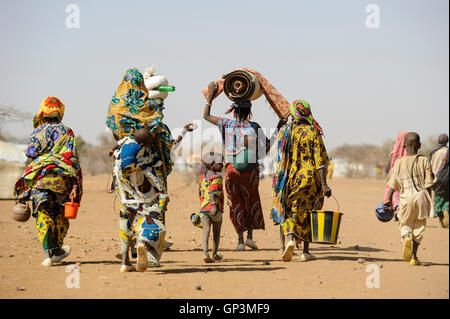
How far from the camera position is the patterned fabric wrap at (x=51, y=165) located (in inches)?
353

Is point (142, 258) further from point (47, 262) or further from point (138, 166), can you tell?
point (47, 262)

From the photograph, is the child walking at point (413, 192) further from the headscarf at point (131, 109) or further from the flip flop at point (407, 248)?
the headscarf at point (131, 109)

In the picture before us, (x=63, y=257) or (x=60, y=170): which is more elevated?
(x=60, y=170)

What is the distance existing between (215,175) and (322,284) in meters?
2.42

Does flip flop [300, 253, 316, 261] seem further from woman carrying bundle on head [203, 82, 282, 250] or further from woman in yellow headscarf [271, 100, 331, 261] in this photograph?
woman carrying bundle on head [203, 82, 282, 250]

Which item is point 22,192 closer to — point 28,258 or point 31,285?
point 28,258

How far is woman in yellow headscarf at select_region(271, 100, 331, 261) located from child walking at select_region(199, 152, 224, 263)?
1004 mm

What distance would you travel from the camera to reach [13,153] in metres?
20.7

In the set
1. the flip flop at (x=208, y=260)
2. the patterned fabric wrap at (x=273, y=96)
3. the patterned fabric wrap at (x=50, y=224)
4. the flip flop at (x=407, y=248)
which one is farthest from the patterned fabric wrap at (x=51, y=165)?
the flip flop at (x=407, y=248)

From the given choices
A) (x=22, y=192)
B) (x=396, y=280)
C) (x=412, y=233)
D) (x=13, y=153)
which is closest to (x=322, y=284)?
(x=396, y=280)

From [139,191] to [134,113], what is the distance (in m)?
1.00

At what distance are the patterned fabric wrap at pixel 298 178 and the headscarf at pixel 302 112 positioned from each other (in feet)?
0.33

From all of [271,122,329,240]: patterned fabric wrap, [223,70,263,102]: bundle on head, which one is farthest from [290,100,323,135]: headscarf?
[223,70,263,102]: bundle on head

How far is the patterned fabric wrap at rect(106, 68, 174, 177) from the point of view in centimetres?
848
